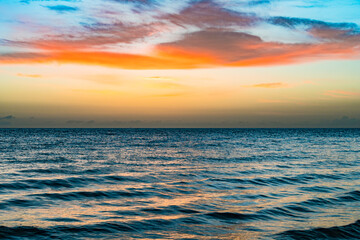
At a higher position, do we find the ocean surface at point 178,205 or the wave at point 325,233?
the wave at point 325,233

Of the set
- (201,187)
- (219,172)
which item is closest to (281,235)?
(201,187)

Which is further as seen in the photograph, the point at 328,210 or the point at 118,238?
the point at 328,210

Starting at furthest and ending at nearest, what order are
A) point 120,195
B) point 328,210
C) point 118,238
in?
point 120,195, point 328,210, point 118,238

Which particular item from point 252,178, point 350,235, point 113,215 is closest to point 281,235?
point 350,235

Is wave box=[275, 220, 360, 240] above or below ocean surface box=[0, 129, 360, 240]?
above

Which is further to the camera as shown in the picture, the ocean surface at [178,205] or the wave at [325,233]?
the ocean surface at [178,205]

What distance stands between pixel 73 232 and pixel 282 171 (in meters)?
22.5

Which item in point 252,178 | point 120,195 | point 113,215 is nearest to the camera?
point 113,215

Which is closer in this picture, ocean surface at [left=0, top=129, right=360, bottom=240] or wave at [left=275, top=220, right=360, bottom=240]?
wave at [left=275, top=220, right=360, bottom=240]

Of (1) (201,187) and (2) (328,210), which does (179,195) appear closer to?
(1) (201,187)

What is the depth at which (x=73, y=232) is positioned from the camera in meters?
12.5

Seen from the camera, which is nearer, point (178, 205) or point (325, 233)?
point (325, 233)

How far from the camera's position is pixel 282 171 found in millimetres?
30406

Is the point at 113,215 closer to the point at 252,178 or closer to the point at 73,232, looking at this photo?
the point at 73,232
